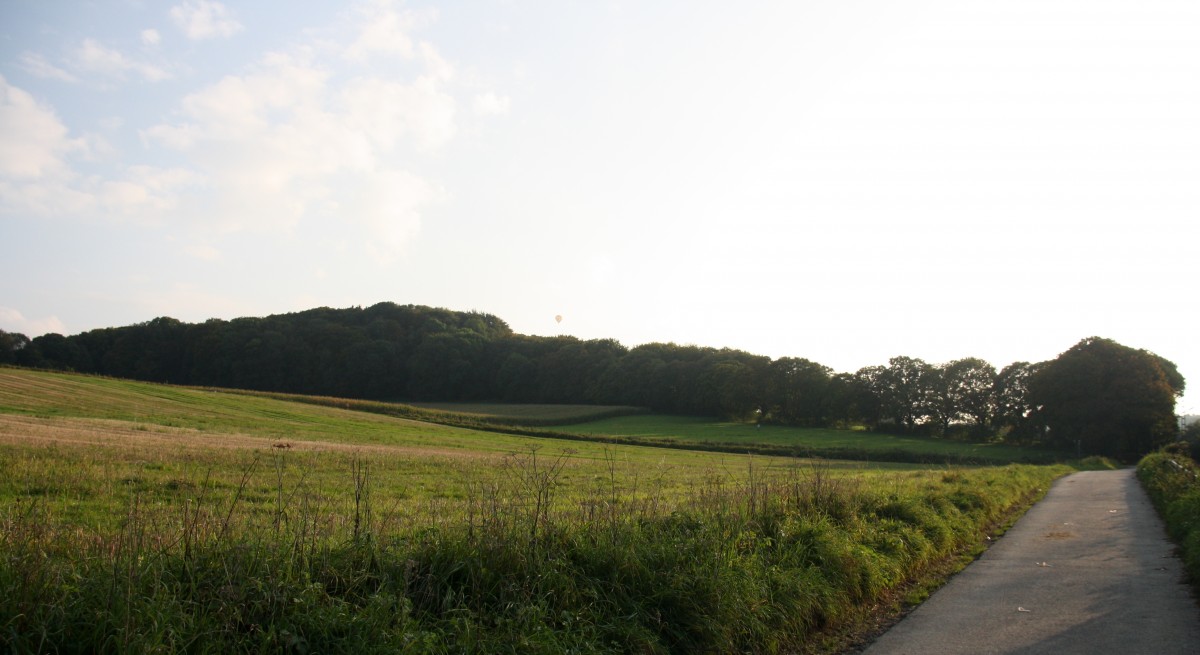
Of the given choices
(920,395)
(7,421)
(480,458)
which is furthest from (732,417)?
(7,421)

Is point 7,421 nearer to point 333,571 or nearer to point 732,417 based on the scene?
point 333,571

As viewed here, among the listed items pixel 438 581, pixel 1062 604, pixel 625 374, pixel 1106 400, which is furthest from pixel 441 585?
pixel 625 374

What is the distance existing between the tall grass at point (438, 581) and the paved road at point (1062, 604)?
3.11 feet

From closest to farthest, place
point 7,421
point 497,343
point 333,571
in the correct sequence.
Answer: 1. point 333,571
2. point 7,421
3. point 497,343

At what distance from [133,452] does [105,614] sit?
18.0 meters

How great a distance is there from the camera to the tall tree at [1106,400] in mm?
62906

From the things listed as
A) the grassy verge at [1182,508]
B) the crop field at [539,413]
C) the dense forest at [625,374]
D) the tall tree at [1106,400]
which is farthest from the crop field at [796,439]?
the grassy verge at [1182,508]

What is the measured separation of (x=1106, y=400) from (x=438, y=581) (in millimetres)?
75149

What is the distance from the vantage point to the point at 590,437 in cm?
5656

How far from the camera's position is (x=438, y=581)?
5707 mm

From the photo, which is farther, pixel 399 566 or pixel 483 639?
pixel 399 566

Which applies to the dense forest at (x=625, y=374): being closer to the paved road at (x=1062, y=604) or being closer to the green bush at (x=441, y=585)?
the paved road at (x=1062, y=604)

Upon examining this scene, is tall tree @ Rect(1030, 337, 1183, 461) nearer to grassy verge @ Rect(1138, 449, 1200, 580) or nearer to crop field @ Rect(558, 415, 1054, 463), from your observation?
crop field @ Rect(558, 415, 1054, 463)

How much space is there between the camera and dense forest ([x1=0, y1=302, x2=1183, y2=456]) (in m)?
66.4
